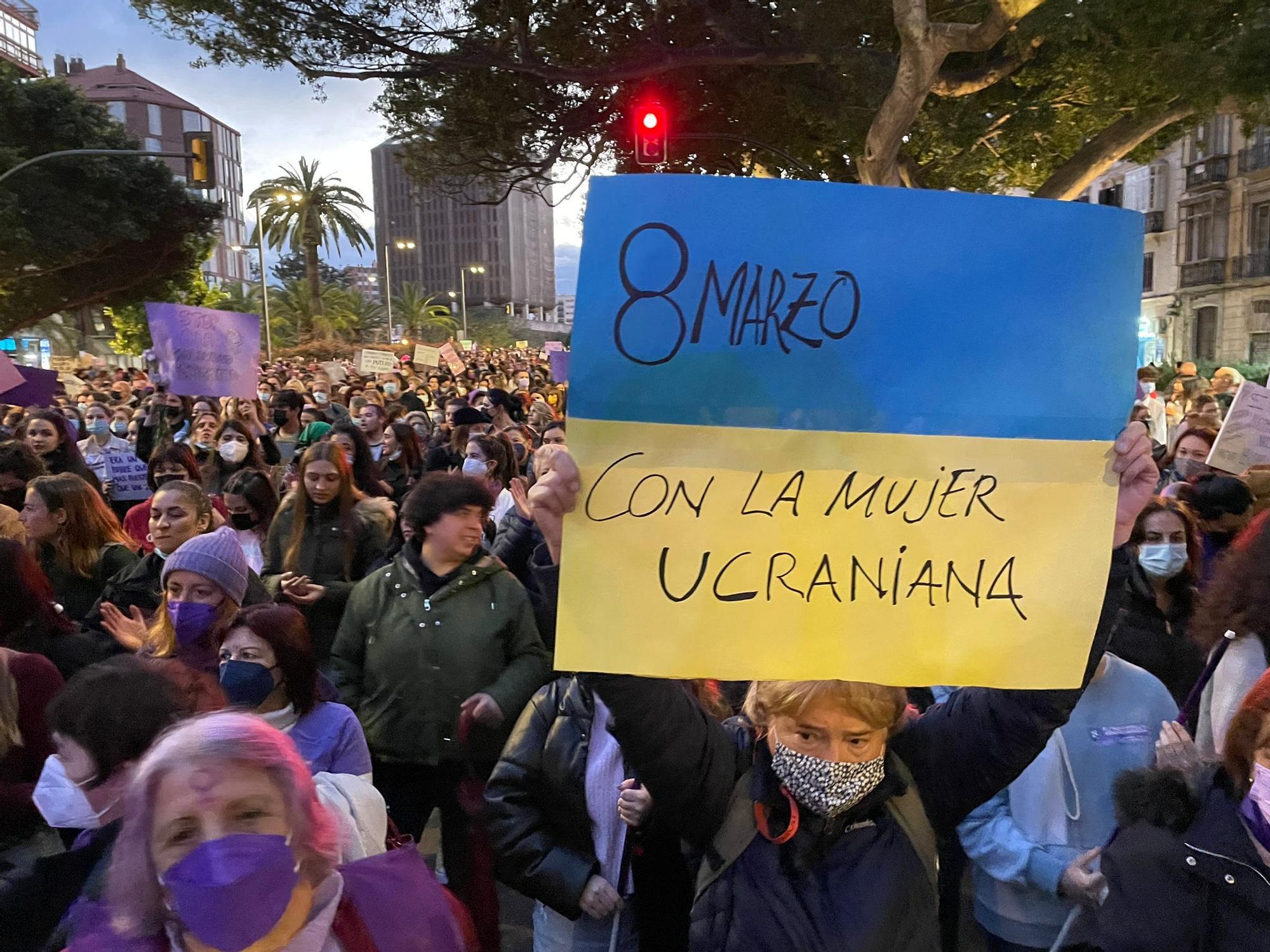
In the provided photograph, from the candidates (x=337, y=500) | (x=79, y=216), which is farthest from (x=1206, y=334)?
(x=337, y=500)

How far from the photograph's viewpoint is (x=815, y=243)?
1596 mm

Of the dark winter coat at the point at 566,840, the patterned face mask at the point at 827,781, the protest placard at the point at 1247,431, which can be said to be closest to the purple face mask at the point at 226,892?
the patterned face mask at the point at 827,781

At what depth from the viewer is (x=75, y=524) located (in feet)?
→ 14.3

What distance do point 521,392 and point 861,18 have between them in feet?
24.9

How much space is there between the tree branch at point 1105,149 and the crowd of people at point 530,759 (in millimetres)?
8621

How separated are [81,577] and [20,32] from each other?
9512 centimetres

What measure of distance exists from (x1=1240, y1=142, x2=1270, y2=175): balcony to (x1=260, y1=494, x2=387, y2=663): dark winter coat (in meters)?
36.8

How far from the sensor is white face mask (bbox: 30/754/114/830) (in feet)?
7.20

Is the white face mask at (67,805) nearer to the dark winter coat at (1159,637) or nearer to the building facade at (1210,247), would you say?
the dark winter coat at (1159,637)

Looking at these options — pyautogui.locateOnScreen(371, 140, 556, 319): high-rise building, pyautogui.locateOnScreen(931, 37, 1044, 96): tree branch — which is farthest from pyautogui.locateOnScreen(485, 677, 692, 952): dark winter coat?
pyautogui.locateOnScreen(371, 140, 556, 319): high-rise building

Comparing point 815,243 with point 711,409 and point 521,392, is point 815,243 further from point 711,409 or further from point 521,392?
point 521,392

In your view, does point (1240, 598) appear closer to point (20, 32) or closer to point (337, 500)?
point (337, 500)

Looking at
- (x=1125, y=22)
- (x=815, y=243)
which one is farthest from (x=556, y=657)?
(x=1125, y=22)

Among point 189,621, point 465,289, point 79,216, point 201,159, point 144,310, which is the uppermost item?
point 465,289
